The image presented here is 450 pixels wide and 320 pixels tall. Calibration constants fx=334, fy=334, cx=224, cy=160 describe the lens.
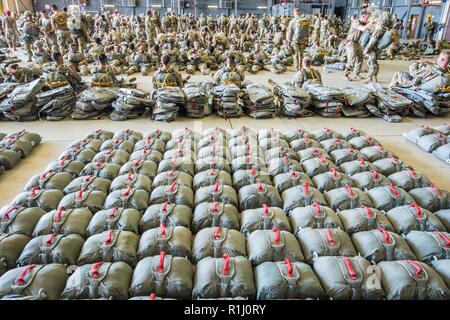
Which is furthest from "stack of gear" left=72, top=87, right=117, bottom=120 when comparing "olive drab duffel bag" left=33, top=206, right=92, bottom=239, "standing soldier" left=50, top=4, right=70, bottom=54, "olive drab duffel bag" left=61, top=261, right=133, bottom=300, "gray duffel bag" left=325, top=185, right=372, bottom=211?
"standing soldier" left=50, top=4, right=70, bottom=54

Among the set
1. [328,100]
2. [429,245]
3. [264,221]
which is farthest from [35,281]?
[328,100]

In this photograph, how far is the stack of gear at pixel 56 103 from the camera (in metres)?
6.89

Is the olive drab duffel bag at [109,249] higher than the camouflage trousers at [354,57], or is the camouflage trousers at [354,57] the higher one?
the camouflage trousers at [354,57]

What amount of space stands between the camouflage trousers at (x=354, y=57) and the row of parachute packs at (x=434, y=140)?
17.6 feet

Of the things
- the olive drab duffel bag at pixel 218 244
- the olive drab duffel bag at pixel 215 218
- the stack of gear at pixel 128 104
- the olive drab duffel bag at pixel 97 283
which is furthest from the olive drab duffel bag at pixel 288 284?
the stack of gear at pixel 128 104

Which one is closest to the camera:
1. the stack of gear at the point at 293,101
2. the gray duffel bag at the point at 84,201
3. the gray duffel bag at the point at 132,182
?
the gray duffel bag at the point at 84,201

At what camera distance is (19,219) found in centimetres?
307

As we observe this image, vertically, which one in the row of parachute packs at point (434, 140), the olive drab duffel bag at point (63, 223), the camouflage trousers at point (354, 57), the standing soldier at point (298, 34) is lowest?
the row of parachute packs at point (434, 140)

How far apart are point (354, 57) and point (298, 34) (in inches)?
79.9

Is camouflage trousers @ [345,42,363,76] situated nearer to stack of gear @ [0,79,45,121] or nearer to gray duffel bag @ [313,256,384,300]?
stack of gear @ [0,79,45,121]

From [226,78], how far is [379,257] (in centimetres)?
586

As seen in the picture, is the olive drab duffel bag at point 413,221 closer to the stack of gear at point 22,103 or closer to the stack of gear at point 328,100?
the stack of gear at point 328,100

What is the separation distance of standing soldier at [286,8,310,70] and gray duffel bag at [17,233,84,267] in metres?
10.5
